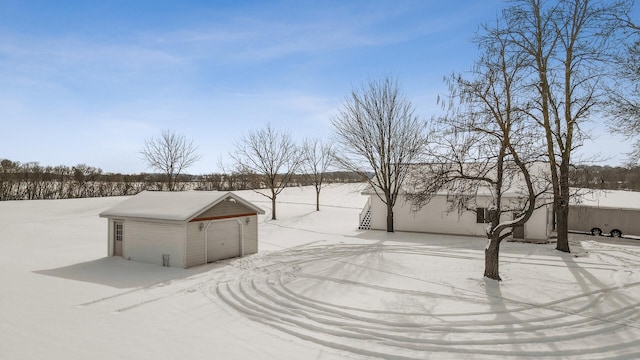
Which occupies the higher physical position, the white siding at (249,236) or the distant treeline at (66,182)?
the distant treeline at (66,182)

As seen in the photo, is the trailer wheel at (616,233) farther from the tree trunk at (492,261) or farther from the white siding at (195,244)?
the white siding at (195,244)

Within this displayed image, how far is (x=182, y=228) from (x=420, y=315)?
10.2 metres

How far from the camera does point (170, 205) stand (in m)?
17.0

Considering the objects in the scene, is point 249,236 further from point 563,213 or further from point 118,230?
point 563,213

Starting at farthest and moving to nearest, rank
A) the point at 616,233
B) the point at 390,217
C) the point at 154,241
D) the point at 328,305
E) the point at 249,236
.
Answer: the point at 390,217, the point at 616,233, the point at 249,236, the point at 154,241, the point at 328,305

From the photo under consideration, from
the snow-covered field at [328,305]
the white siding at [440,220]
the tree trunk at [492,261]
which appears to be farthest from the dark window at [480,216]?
the tree trunk at [492,261]

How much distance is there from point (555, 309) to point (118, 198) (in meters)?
43.9

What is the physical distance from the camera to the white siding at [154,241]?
15.8m

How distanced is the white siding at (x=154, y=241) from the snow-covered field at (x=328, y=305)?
20.2 inches

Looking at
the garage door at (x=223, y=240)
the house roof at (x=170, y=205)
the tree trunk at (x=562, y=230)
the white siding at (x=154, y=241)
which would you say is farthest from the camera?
the tree trunk at (x=562, y=230)

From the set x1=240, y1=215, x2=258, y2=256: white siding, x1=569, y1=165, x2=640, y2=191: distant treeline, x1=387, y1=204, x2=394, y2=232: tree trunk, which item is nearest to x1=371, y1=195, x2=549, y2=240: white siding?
x1=387, y1=204, x2=394, y2=232: tree trunk

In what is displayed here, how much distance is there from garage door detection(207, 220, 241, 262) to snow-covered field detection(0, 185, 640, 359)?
0.71 meters

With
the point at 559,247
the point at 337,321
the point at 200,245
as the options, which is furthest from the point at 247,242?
the point at 559,247

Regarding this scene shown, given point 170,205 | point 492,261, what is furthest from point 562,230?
point 170,205
